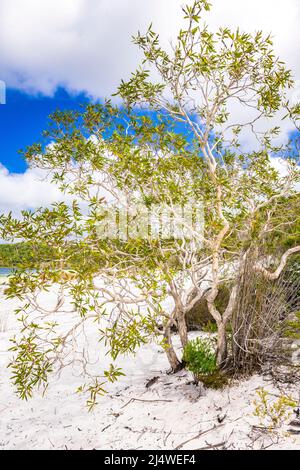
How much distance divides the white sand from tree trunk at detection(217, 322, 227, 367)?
0.48 metres

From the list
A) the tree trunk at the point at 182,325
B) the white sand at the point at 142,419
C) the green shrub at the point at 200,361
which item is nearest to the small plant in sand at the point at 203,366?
the green shrub at the point at 200,361

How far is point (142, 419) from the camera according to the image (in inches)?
151

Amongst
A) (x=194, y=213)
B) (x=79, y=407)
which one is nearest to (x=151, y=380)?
(x=79, y=407)

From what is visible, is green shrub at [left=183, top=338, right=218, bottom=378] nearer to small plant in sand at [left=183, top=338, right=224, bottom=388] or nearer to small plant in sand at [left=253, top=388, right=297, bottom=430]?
small plant in sand at [left=183, top=338, right=224, bottom=388]

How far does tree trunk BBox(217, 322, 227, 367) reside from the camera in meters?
4.45

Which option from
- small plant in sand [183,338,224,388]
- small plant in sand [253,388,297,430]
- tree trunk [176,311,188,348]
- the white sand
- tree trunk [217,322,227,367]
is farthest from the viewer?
tree trunk [176,311,188,348]

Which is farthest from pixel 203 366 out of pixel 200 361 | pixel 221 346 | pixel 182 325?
pixel 182 325

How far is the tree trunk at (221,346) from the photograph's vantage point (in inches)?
175

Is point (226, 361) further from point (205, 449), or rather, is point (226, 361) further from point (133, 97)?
point (133, 97)

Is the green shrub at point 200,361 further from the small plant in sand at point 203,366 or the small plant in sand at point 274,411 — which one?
the small plant in sand at point 274,411

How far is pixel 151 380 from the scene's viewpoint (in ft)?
16.0

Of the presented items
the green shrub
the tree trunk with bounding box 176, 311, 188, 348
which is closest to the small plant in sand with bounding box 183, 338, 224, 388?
the green shrub

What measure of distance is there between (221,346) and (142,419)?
1.37 m
